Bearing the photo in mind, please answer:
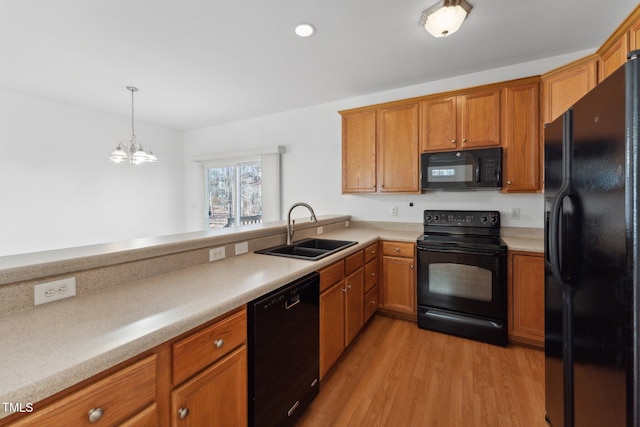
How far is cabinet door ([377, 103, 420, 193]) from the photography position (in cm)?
300

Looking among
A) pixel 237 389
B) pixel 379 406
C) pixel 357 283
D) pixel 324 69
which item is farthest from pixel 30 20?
pixel 379 406

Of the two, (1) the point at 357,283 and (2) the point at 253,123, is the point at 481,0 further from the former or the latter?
(2) the point at 253,123

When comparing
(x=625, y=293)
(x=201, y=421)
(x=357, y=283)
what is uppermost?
(x=625, y=293)

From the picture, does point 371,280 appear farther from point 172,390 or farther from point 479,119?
point 172,390

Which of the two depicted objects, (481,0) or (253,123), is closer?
(481,0)

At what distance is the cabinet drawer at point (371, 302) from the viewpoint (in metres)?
2.64

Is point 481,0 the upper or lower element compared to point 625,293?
upper

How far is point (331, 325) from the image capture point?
1963 millimetres

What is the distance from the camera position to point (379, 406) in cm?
176

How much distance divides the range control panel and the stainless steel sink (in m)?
1.16

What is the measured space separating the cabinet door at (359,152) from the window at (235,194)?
71.3 inches

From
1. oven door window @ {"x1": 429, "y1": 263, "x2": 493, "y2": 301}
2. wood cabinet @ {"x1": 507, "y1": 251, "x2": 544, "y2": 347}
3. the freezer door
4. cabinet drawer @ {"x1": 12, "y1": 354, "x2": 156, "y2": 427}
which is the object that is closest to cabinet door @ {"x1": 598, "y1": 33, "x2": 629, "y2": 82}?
the freezer door

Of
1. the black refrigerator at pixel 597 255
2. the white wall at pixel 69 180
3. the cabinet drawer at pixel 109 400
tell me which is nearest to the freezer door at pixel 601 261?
the black refrigerator at pixel 597 255

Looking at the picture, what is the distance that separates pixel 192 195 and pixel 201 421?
4.83 m
